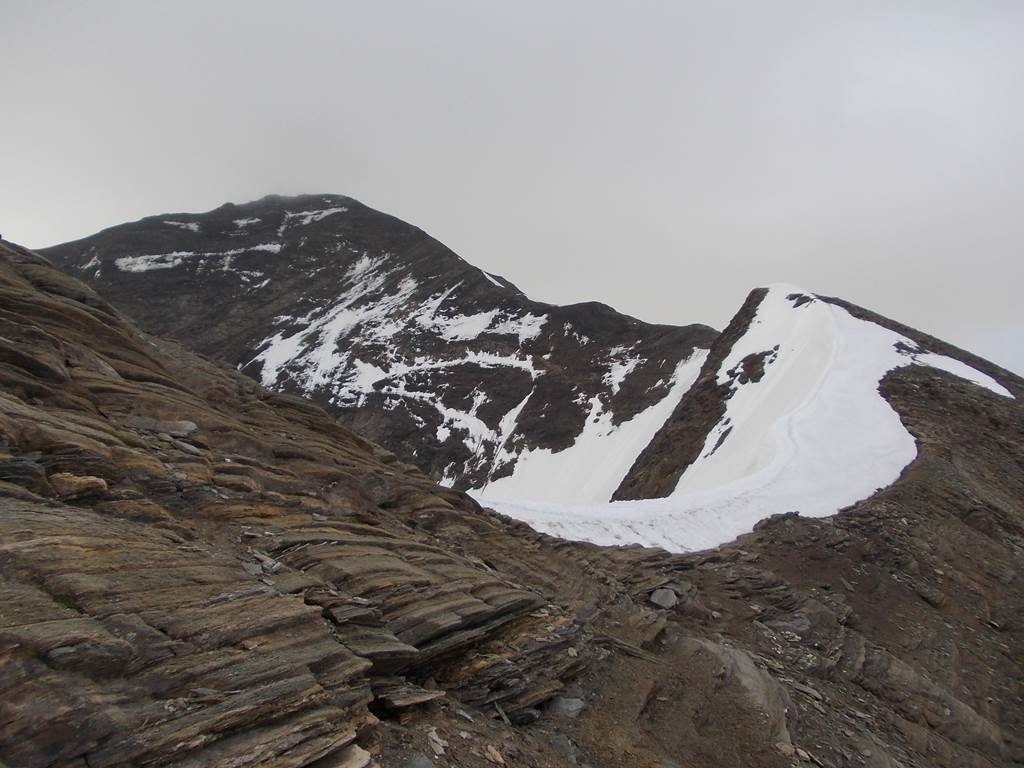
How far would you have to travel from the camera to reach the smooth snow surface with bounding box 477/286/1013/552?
56.0ft

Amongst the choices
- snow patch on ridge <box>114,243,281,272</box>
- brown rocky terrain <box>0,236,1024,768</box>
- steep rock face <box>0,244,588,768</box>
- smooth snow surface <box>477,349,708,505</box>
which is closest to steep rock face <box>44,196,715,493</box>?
snow patch on ridge <box>114,243,281,272</box>

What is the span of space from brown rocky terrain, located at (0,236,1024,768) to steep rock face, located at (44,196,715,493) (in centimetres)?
3325

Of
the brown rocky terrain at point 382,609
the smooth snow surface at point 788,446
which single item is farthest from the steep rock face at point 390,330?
the brown rocky terrain at point 382,609

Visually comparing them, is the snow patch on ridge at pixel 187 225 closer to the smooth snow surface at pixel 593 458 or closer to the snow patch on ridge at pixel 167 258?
the snow patch on ridge at pixel 167 258

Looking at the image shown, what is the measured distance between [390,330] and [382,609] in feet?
241

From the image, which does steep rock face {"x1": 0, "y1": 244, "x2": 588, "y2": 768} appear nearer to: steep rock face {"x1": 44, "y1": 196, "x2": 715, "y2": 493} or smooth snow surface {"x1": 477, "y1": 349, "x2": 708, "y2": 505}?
smooth snow surface {"x1": 477, "y1": 349, "x2": 708, "y2": 505}

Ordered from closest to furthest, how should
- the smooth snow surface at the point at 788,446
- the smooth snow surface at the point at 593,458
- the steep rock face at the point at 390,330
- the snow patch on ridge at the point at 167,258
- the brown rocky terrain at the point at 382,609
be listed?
the brown rocky terrain at the point at 382,609
the smooth snow surface at the point at 788,446
the smooth snow surface at the point at 593,458
the steep rock face at the point at 390,330
the snow patch on ridge at the point at 167,258

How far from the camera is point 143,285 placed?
271 feet

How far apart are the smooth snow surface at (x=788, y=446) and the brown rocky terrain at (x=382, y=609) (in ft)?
4.44

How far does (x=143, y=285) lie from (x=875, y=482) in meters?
91.7

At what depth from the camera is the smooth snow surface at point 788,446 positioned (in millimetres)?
17062

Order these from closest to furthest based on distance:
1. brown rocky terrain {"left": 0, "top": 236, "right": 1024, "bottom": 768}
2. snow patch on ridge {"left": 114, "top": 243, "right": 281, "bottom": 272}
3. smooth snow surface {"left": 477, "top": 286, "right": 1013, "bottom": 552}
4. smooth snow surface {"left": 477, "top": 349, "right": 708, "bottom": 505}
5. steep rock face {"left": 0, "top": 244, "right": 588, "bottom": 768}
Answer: steep rock face {"left": 0, "top": 244, "right": 588, "bottom": 768}
brown rocky terrain {"left": 0, "top": 236, "right": 1024, "bottom": 768}
smooth snow surface {"left": 477, "top": 286, "right": 1013, "bottom": 552}
smooth snow surface {"left": 477, "top": 349, "right": 708, "bottom": 505}
snow patch on ridge {"left": 114, "top": 243, "right": 281, "bottom": 272}

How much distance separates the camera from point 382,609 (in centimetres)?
772

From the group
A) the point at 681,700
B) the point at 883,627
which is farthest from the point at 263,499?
the point at 883,627
